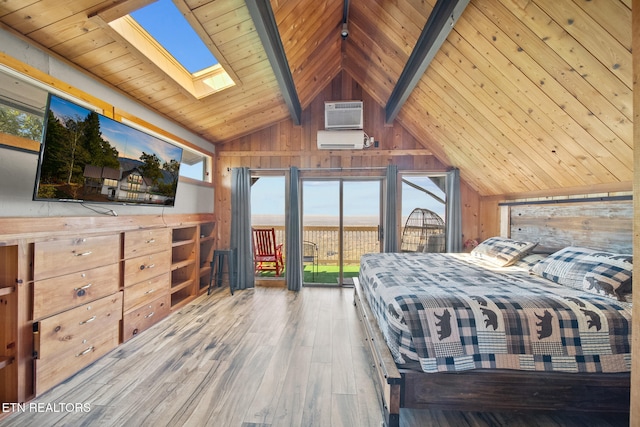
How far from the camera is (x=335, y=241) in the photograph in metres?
5.25

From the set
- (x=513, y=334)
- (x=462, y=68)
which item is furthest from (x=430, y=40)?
(x=513, y=334)

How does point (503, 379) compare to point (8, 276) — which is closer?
point (503, 379)

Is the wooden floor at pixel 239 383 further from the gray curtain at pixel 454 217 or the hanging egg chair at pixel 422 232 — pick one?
the gray curtain at pixel 454 217

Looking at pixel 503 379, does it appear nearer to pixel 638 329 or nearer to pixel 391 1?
pixel 638 329

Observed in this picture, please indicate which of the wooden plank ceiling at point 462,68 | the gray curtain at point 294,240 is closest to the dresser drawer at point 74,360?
the wooden plank ceiling at point 462,68

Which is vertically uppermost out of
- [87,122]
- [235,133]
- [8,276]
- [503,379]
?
[235,133]

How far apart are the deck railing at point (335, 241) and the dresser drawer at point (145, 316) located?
7.71 ft

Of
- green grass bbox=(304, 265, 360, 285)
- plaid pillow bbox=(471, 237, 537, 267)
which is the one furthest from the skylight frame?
plaid pillow bbox=(471, 237, 537, 267)

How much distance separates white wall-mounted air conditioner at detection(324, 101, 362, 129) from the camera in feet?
12.7

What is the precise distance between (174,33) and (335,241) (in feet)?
13.2

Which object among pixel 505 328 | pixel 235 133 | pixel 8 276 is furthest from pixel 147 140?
pixel 505 328

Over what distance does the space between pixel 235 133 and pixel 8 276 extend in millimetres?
3181

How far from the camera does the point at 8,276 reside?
1635 millimetres

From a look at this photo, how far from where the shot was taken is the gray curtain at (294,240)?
423cm
